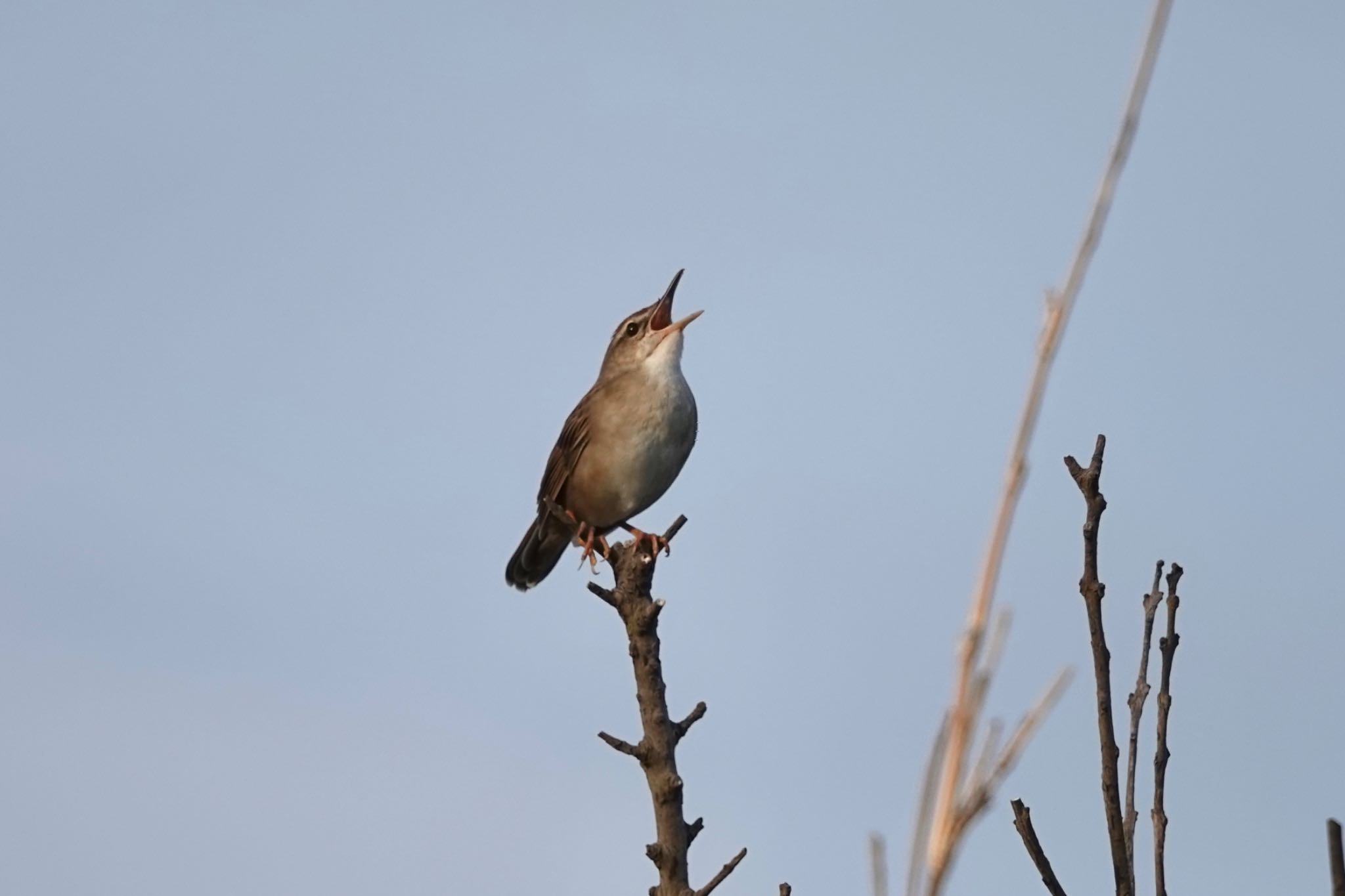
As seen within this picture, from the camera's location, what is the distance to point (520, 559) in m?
9.01

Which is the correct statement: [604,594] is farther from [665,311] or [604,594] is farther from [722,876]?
[665,311]

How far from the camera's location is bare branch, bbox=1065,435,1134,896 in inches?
106

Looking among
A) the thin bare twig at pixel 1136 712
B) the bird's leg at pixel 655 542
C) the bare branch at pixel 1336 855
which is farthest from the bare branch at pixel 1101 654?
the bird's leg at pixel 655 542

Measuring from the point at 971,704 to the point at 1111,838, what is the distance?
177 centimetres

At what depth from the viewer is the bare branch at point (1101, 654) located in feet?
8.82

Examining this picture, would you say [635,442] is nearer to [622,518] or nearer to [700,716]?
[622,518]

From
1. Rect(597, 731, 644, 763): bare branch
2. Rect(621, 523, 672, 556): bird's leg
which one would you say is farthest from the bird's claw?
Rect(597, 731, 644, 763): bare branch

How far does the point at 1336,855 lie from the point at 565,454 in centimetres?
733

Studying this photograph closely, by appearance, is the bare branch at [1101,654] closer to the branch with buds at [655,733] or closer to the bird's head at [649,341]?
the branch with buds at [655,733]

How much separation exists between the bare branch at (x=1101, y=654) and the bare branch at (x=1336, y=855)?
1.20 m

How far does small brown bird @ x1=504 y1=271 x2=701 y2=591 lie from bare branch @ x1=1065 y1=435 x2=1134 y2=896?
4.96 meters

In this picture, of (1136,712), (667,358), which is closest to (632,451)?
(667,358)

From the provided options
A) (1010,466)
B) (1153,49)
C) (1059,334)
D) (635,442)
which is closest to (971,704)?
(1010,466)

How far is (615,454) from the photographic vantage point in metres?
8.36
